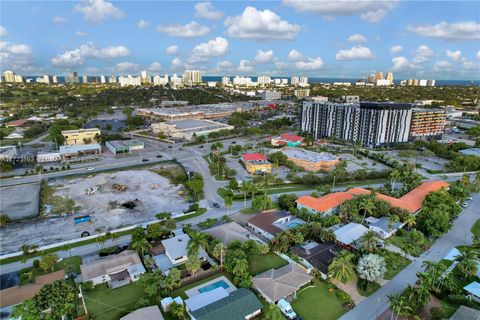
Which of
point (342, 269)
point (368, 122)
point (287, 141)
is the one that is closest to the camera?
point (342, 269)

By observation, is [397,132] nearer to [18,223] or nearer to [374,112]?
[374,112]

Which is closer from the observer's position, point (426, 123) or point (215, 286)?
point (215, 286)

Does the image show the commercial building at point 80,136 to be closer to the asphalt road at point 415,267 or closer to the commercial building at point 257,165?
the commercial building at point 257,165

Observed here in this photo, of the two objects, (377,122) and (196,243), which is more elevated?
(377,122)

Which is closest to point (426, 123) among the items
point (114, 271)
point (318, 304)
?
point (318, 304)

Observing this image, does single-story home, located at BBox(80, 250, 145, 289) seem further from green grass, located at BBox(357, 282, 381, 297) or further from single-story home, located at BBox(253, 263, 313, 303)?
green grass, located at BBox(357, 282, 381, 297)

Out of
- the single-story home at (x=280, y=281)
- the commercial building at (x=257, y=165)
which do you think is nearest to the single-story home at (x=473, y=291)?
the single-story home at (x=280, y=281)

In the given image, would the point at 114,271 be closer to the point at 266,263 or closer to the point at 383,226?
the point at 266,263
